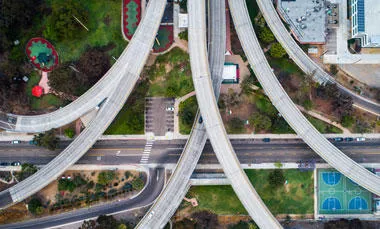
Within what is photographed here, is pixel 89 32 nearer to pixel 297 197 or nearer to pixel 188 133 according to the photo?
pixel 188 133

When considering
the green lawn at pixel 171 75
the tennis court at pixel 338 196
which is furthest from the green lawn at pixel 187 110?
the tennis court at pixel 338 196

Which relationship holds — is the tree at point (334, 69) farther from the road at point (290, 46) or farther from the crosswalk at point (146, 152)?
the crosswalk at point (146, 152)

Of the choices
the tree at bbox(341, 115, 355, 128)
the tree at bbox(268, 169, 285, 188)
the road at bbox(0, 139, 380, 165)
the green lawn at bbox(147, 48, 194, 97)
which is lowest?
the tree at bbox(268, 169, 285, 188)

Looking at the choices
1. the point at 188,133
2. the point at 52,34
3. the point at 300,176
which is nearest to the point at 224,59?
the point at 188,133

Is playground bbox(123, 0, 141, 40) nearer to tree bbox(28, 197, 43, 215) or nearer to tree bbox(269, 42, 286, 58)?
tree bbox(269, 42, 286, 58)

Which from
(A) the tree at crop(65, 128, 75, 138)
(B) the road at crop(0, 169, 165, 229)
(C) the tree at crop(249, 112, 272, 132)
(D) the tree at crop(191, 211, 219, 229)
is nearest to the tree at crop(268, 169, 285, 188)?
(C) the tree at crop(249, 112, 272, 132)

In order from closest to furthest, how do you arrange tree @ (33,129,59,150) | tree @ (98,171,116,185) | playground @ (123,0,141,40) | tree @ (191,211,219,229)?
tree @ (33,129,59,150) → tree @ (191,211,219,229) → tree @ (98,171,116,185) → playground @ (123,0,141,40)

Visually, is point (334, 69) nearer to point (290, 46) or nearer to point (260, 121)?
point (290, 46)

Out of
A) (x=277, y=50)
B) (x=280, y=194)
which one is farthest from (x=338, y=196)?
(x=277, y=50)
